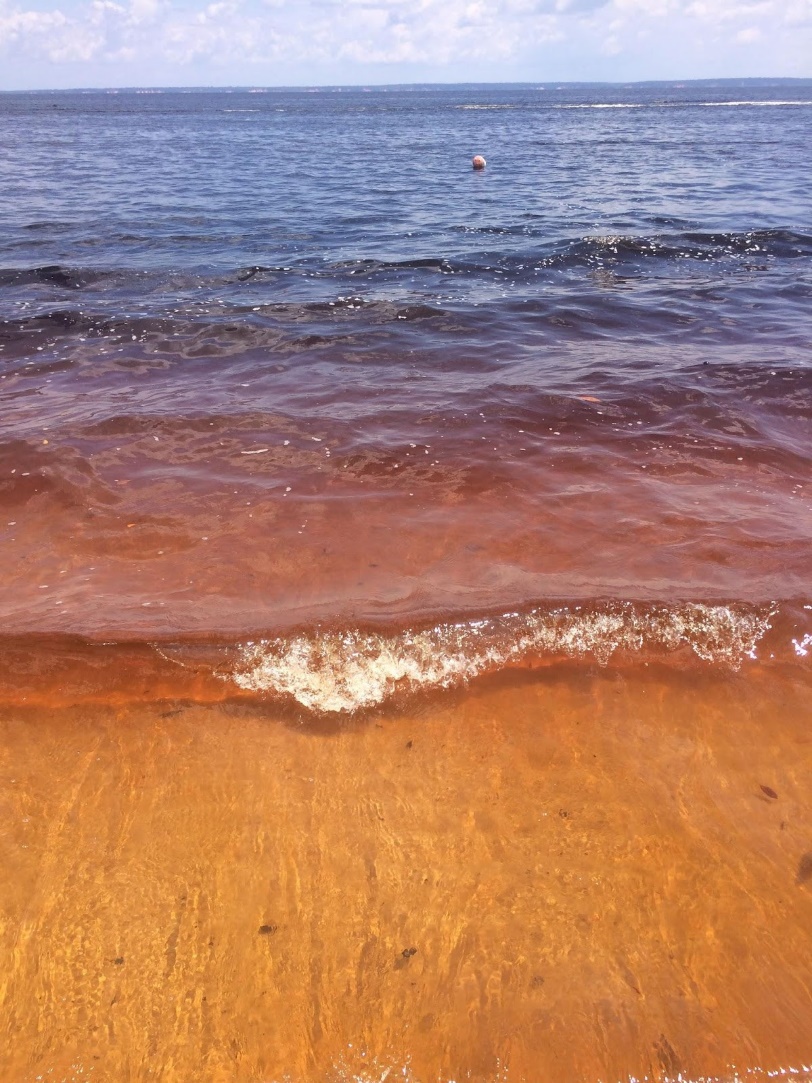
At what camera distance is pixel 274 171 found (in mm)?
25734

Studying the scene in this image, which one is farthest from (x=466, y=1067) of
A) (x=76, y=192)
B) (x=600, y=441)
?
(x=76, y=192)

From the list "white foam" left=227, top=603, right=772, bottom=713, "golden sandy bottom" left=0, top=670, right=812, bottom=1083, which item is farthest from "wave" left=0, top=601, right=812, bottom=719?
"golden sandy bottom" left=0, top=670, right=812, bottom=1083

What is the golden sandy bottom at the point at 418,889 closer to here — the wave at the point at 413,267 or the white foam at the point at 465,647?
the white foam at the point at 465,647

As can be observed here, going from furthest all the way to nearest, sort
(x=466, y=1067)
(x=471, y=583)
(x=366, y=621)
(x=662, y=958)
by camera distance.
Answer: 1. (x=471, y=583)
2. (x=366, y=621)
3. (x=662, y=958)
4. (x=466, y=1067)

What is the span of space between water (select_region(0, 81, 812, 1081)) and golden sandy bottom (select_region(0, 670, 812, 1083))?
15 mm

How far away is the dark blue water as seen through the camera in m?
4.14

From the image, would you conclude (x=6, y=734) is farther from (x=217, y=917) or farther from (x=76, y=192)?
(x=76, y=192)

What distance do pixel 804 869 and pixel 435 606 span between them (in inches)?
80.7

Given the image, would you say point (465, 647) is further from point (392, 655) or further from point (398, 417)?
point (398, 417)

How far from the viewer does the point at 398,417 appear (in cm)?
650

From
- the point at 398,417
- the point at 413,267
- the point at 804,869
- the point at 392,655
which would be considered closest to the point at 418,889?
the point at 392,655

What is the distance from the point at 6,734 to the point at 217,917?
1.46m

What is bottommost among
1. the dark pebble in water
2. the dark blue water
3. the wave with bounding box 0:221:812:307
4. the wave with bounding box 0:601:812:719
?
the dark pebble in water

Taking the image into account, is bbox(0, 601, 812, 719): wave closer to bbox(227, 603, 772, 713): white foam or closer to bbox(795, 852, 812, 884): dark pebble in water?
bbox(227, 603, 772, 713): white foam
